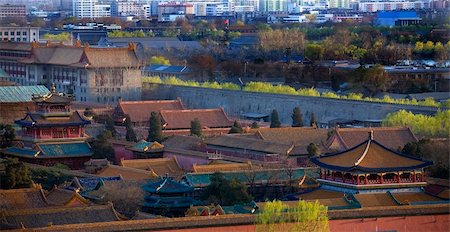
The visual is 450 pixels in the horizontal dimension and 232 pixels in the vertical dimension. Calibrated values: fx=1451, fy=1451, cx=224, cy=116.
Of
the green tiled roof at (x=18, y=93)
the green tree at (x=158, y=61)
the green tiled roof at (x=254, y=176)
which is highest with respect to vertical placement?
the green tiled roof at (x=254, y=176)

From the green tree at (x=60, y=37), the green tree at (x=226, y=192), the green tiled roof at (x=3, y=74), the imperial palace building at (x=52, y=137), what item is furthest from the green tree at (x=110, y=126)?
the green tree at (x=60, y=37)

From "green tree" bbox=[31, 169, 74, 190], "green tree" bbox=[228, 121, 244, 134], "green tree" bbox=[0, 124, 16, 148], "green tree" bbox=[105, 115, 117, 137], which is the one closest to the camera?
"green tree" bbox=[31, 169, 74, 190]

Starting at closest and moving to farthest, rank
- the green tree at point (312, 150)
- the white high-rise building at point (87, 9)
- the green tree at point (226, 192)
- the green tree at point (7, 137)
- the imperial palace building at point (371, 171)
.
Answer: the imperial palace building at point (371, 171)
the green tree at point (226, 192)
the green tree at point (312, 150)
the green tree at point (7, 137)
the white high-rise building at point (87, 9)

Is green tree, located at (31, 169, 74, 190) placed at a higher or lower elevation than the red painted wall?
lower

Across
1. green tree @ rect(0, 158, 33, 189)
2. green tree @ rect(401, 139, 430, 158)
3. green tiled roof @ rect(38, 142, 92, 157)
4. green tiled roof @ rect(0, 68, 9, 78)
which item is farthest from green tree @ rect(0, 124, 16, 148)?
green tiled roof @ rect(0, 68, 9, 78)

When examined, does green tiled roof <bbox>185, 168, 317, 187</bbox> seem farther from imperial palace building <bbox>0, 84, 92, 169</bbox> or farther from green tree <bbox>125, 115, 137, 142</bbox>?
green tree <bbox>125, 115, 137, 142</bbox>

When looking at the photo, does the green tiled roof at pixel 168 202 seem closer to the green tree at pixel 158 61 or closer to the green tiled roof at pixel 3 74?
the green tiled roof at pixel 3 74

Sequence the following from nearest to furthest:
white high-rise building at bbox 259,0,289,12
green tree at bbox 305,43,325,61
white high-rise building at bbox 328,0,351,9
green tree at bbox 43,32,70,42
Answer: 1. green tree at bbox 305,43,325,61
2. green tree at bbox 43,32,70,42
3. white high-rise building at bbox 259,0,289,12
4. white high-rise building at bbox 328,0,351,9
